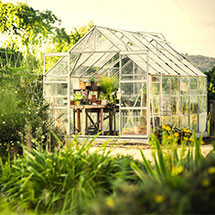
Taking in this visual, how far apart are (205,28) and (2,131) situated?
17.2 m

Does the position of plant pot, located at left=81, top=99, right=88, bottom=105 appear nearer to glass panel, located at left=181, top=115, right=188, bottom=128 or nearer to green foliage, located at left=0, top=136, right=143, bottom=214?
glass panel, located at left=181, top=115, right=188, bottom=128

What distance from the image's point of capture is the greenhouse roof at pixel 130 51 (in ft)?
35.7

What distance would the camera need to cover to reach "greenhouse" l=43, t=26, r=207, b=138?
1066 centimetres

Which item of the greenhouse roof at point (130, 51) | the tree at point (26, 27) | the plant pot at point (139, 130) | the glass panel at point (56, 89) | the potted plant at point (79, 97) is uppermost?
the tree at point (26, 27)

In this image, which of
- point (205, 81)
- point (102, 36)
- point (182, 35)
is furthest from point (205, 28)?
point (102, 36)

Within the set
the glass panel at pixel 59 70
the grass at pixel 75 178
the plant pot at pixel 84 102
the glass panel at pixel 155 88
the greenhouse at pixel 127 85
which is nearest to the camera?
the grass at pixel 75 178

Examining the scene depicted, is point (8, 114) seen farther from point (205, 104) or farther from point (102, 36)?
point (205, 104)

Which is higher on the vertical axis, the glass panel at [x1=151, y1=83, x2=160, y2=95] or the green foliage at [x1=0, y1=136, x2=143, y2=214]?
the glass panel at [x1=151, y1=83, x2=160, y2=95]

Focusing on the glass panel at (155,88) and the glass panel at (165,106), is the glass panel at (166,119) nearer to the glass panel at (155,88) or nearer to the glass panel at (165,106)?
the glass panel at (165,106)

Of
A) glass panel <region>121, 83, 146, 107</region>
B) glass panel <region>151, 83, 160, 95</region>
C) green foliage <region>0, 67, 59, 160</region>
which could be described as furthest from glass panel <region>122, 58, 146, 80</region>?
green foliage <region>0, 67, 59, 160</region>

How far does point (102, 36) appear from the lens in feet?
37.3

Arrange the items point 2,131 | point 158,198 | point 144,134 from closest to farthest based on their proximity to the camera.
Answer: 1. point 158,198
2. point 2,131
3. point 144,134

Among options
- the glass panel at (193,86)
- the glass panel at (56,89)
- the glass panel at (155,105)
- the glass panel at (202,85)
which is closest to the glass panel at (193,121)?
the glass panel at (193,86)

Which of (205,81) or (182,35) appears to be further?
(182,35)
